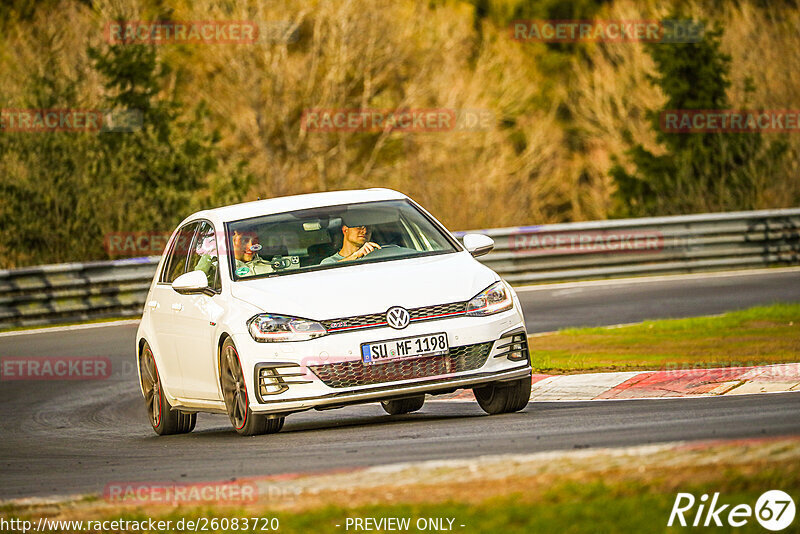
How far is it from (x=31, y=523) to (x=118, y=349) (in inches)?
420

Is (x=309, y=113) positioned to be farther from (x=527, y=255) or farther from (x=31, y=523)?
(x=31, y=523)

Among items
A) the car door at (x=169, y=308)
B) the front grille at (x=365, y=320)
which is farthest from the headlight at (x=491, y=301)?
the car door at (x=169, y=308)

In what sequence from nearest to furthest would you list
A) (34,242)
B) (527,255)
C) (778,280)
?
(778,280)
(527,255)
(34,242)

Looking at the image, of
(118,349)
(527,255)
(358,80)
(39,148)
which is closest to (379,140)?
(358,80)

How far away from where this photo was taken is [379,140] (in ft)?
149

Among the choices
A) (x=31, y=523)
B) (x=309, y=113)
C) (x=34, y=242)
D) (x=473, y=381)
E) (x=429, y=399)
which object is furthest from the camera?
(x=309, y=113)

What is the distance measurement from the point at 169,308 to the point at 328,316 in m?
2.10

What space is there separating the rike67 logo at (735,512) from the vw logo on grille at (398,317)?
3.75m

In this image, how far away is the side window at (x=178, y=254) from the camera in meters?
11.1

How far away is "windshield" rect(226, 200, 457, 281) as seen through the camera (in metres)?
9.92

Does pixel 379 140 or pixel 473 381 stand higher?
pixel 473 381

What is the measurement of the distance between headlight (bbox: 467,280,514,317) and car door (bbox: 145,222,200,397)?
245 centimetres

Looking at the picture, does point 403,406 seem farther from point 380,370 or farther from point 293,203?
point 380,370

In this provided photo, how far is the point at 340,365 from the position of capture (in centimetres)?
895
